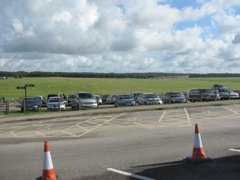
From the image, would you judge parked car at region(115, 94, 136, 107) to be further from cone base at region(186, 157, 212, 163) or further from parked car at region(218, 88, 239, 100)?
cone base at region(186, 157, 212, 163)

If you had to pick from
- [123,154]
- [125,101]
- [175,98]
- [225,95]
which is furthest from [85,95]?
[123,154]

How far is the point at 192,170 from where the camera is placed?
7.62 metres

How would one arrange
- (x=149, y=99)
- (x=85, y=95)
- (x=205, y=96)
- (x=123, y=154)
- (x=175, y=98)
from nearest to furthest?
(x=123, y=154), (x=85, y=95), (x=149, y=99), (x=175, y=98), (x=205, y=96)

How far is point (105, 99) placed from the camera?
51969 millimetres

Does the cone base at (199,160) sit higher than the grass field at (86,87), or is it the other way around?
the grass field at (86,87)

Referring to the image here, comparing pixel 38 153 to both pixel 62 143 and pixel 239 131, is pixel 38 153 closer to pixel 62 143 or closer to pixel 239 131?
pixel 62 143

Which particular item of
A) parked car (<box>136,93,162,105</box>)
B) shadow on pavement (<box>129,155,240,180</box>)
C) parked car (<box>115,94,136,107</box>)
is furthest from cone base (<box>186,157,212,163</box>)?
parked car (<box>136,93,162,105</box>)

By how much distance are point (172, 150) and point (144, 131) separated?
4.41m

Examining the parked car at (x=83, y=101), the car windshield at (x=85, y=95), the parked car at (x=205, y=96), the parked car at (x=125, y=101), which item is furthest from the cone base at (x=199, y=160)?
the parked car at (x=205, y=96)

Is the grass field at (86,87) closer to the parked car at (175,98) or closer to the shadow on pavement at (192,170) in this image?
the parked car at (175,98)

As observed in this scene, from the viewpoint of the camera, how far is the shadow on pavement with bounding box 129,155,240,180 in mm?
7156

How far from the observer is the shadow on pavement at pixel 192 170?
7.16m

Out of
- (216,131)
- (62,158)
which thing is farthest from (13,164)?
(216,131)

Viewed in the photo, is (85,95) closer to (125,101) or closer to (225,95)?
(125,101)
